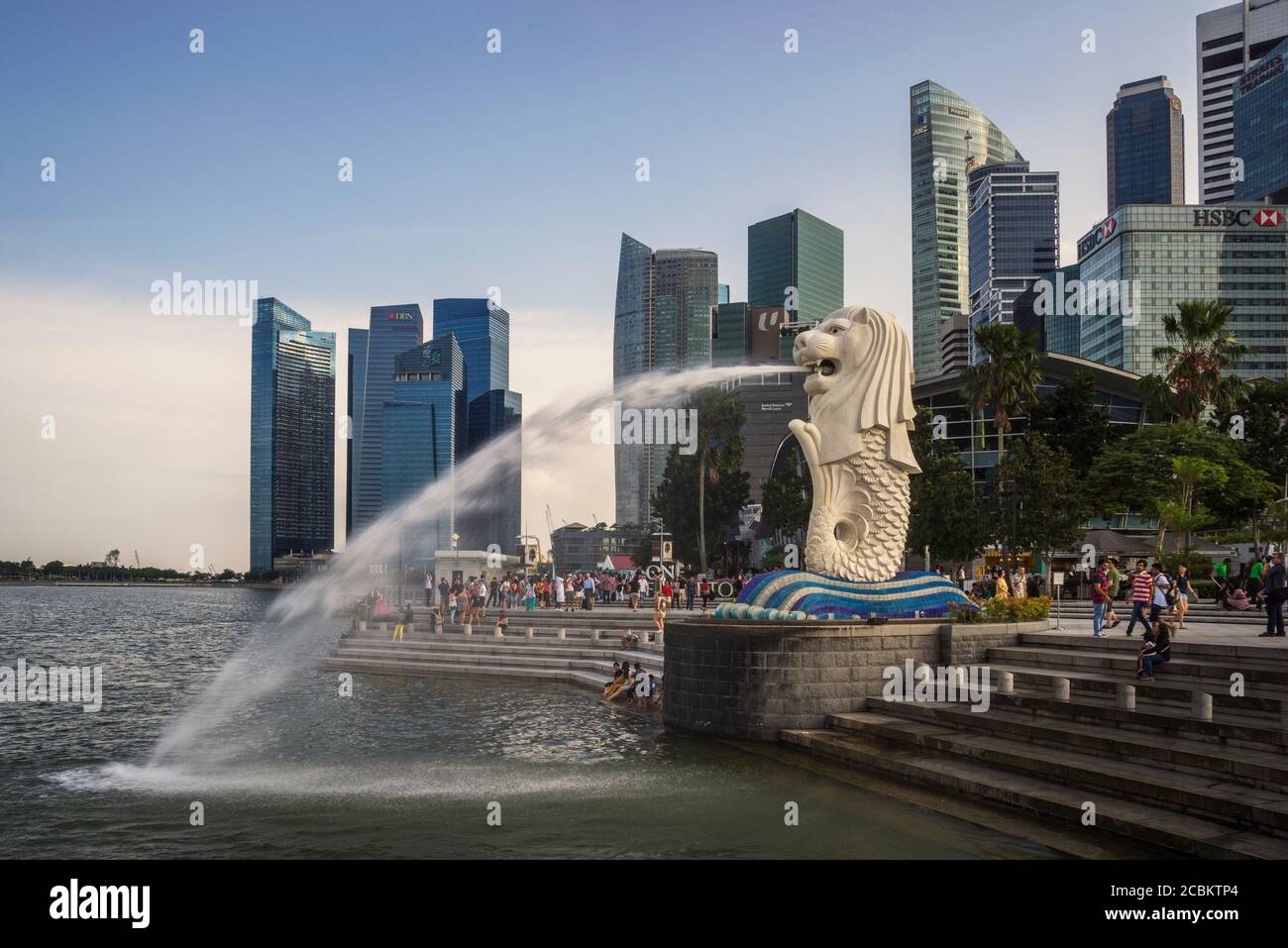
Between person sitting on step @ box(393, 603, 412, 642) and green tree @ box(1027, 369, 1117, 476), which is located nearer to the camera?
person sitting on step @ box(393, 603, 412, 642)

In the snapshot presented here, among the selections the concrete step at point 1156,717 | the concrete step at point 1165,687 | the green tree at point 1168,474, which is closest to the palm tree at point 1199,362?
the green tree at point 1168,474

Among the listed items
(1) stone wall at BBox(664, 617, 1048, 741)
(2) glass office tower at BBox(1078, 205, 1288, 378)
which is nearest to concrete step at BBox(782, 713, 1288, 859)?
(1) stone wall at BBox(664, 617, 1048, 741)

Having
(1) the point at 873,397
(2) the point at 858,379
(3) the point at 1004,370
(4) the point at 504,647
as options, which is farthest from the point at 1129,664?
(3) the point at 1004,370

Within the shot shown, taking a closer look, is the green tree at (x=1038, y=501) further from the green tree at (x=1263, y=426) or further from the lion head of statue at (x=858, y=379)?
the lion head of statue at (x=858, y=379)

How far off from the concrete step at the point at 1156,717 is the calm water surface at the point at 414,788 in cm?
327

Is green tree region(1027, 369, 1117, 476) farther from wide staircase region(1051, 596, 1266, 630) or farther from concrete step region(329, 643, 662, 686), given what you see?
concrete step region(329, 643, 662, 686)

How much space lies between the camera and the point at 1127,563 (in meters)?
47.8

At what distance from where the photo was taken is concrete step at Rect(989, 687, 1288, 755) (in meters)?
12.0

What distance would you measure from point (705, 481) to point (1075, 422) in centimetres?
2566

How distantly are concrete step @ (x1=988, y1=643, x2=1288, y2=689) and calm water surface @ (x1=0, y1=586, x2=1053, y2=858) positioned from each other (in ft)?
18.3

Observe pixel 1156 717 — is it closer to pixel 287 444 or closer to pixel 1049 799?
pixel 1049 799

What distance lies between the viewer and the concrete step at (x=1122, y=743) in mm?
11258
